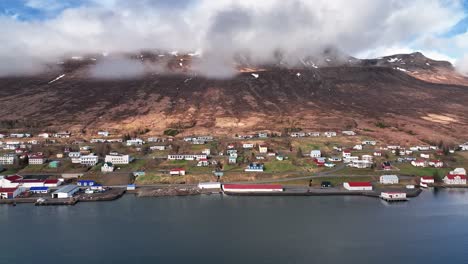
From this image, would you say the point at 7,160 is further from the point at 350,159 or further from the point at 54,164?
the point at 350,159

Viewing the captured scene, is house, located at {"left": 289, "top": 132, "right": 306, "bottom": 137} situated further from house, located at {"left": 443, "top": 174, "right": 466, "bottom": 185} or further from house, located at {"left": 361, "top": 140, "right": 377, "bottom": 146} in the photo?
house, located at {"left": 443, "top": 174, "right": 466, "bottom": 185}

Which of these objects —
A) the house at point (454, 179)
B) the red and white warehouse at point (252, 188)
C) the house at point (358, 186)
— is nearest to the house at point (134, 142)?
the red and white warehouse at point (252, 188)

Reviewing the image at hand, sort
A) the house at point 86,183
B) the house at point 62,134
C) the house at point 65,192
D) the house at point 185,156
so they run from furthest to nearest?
the house at point 62,134 → the house at point 185,156 → the house at point 86,183 → the house at point 65,192

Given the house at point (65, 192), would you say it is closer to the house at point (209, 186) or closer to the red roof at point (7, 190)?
the red roof at point (7, 190)

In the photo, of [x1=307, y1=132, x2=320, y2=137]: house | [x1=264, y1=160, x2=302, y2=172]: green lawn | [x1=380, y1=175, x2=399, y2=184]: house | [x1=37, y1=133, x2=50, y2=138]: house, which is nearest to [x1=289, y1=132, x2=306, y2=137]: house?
Result: [x1=307, y1=132, x2=320, y2=137]: house

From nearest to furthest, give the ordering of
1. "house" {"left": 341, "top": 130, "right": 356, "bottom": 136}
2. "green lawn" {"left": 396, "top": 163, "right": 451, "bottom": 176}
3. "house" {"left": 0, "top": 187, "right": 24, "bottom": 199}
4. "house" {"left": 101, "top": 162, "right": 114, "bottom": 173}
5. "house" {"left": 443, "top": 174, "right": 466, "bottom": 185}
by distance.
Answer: "house" {"left": 0, "top": 187, "right": 24, "bottom": 199} < "house" {"left": 443, "top": 174, "right": 466, "bottom": 185} < "green lawn" {"left": 396, "top": 163, "right": 451, "bottom": 176} < "house" {"left": 101, "top": 162, "right": 114, "bottom": 173} < "house" {"left": 341, "top": 130, "right": 356, "bottom": 136}

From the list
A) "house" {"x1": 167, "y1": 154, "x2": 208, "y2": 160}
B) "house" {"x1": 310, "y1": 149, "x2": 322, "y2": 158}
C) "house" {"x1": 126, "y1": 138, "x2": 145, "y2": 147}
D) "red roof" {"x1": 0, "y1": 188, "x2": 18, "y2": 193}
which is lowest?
"red roof" {"x1": 0, "y1": 188, "x2": 18, "y2": 193}

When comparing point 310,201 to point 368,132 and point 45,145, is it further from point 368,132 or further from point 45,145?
point 45,145
